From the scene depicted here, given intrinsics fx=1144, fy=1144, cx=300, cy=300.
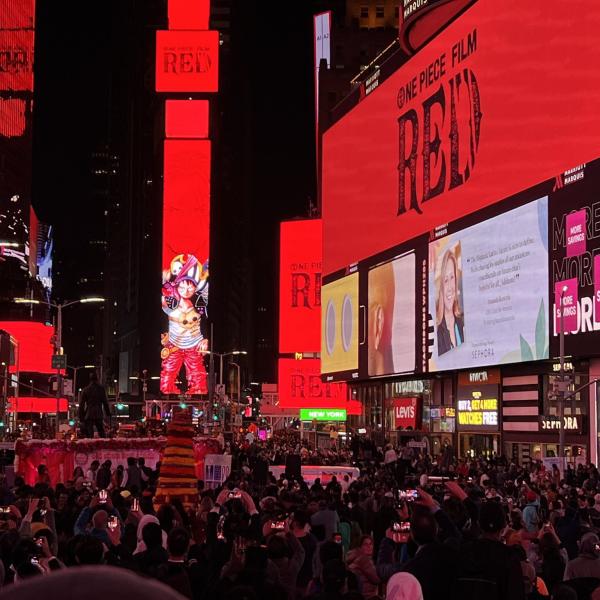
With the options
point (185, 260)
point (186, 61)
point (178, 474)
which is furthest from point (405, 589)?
point (186, 61)

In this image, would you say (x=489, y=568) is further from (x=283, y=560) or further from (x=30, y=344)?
(x=30, y=344)

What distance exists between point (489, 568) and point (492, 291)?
36.7m

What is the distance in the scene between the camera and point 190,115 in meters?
128

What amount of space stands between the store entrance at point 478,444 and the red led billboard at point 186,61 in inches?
3102

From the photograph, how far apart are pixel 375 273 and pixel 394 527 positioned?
50.4 meters

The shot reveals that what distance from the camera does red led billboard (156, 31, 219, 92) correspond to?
5025 inches

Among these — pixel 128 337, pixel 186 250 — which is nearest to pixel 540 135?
pixel 186 250

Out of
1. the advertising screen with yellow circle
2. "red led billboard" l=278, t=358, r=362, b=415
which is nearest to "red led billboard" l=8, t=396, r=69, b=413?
"red led billboard" l=278, t=358, r=362, b=415

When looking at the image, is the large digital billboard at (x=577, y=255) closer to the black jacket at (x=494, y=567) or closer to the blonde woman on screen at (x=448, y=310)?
the blonde woman on screen at (x=448, y=310)

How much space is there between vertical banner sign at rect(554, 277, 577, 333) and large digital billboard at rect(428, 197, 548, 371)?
3.25 ft

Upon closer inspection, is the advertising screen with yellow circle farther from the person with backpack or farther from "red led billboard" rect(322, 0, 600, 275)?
the person with backpack

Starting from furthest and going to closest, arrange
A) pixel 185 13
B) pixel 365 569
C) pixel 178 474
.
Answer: pixel 185 13
pixel 178 474
pixel 365 569

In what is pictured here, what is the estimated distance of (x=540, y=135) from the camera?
40969mm

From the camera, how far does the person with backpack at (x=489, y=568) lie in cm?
661
